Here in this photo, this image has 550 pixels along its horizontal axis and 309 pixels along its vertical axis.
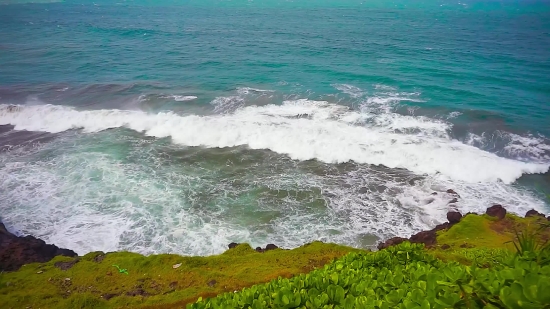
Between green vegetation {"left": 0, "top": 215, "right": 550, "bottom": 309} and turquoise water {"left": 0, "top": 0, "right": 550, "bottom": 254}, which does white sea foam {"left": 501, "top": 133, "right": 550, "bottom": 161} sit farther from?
green vegetation {"left": 0, "top": 215, "right": 550, "bottom": 309}

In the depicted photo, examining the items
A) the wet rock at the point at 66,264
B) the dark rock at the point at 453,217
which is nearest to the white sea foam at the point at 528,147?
the dark rock at the point at 453,217

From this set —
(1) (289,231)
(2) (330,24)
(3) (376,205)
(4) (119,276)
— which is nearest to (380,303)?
Result: (4) (119,276)

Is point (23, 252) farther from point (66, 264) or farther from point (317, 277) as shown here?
point (317, 277)

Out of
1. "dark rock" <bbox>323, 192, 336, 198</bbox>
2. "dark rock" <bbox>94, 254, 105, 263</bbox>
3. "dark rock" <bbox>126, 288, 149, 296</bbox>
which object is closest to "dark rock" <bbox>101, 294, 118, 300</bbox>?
"dark rock" <bbox>126, 288, 149, 296</bbox>

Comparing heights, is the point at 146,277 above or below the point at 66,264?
above

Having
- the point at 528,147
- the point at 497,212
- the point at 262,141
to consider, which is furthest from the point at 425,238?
the point at 528,147

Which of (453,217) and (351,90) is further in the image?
(351,90)
